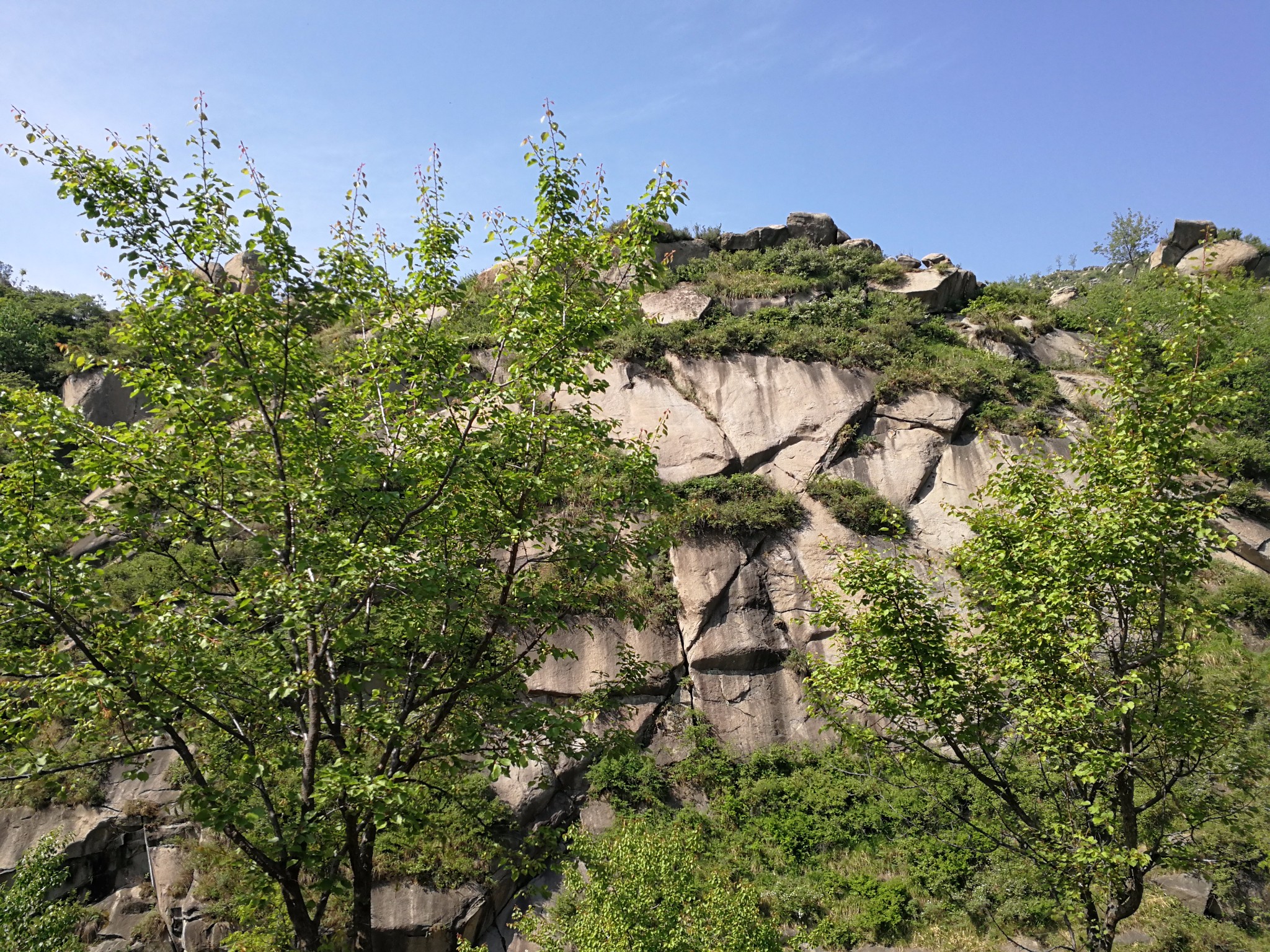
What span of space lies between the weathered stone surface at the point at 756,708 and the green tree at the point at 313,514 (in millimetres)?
7887

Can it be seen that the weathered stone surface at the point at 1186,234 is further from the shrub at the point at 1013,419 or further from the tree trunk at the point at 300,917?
the tree trunk at the point at 300,917

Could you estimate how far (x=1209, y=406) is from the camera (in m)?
6.56

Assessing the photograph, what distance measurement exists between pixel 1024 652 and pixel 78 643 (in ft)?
27.1

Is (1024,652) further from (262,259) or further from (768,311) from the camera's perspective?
(768,311)

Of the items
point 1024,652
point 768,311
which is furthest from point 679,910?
point 768,311

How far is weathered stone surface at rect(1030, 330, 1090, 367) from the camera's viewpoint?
20906 mm

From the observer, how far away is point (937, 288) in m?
23.1

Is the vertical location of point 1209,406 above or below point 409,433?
below

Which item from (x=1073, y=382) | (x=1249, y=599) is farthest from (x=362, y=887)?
(x=1073, y=382)

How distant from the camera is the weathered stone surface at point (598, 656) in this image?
14398 mm

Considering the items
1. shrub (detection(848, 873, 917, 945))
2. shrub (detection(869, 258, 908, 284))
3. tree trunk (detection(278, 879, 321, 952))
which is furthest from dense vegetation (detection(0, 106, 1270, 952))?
shrub (detection(869, 258, 908, 284))

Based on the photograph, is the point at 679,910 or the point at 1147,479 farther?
the point at 679,910

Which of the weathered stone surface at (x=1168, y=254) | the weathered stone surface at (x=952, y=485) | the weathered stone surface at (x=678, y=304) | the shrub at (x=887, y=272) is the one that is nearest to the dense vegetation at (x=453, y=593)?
the weathered stone surface at (x=952, y=485)

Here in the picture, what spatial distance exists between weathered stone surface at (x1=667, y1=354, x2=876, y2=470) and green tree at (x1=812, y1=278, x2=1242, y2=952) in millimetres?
10563
